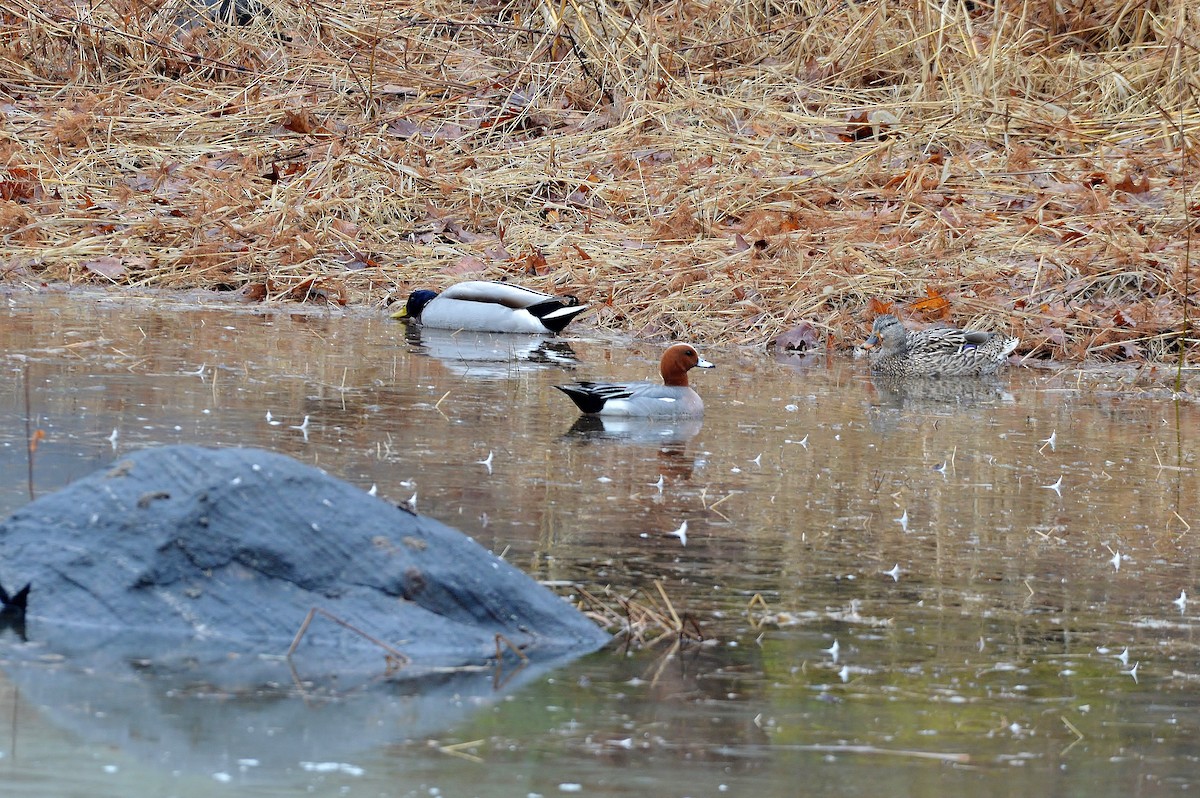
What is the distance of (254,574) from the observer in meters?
4.73

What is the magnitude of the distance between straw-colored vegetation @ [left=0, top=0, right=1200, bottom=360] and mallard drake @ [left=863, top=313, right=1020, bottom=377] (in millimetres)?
661

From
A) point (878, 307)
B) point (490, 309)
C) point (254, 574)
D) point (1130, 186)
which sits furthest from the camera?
point (1130, 186)

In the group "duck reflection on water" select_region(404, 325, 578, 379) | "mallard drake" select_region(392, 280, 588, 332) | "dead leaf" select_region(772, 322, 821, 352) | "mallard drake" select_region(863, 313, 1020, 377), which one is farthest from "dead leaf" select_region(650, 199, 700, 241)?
"mallard drake" select_region(863, 313, 1020, 377)

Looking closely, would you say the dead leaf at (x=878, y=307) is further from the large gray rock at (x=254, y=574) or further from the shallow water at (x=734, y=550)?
the large gray rock at (x=254, y=574)

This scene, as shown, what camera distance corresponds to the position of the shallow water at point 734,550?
150 inches

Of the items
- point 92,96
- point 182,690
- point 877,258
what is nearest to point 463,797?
point 182,690

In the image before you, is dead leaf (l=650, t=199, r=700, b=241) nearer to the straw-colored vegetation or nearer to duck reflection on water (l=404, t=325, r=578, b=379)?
the straw-colored vegetation

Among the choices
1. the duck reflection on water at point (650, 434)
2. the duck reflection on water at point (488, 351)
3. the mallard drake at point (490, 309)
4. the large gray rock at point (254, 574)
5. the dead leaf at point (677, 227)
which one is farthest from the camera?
the dead leaf at point (677, 227)

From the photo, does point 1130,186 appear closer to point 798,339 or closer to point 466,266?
point 798,339

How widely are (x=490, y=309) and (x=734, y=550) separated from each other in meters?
6.92

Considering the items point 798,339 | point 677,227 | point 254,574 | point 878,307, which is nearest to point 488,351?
point 798,339

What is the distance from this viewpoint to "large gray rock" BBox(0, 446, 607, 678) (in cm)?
460

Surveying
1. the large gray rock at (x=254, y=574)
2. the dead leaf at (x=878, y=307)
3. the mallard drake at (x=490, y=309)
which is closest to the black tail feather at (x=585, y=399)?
the mallard drake at (x=490, y=309)

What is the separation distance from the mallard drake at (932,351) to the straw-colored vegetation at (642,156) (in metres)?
A: 0.66
